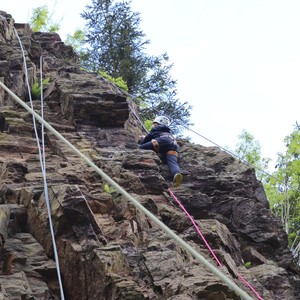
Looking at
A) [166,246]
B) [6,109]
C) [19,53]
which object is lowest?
[166,246]

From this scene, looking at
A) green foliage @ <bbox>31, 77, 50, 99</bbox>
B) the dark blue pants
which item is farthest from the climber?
green foliage @ <bbox>31, 77, 50, 99</bbox>

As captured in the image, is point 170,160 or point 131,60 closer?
point 170,160

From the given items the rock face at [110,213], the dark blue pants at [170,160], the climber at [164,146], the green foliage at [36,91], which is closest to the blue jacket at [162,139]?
the climber at [164,146]

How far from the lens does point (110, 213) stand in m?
7.76

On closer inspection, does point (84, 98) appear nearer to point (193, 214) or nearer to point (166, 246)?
point (193, 214)

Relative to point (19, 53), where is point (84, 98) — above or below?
below

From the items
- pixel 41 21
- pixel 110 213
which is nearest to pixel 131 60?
pixel 41 21

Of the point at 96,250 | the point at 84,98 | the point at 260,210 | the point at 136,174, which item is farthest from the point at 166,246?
the point at 84,98

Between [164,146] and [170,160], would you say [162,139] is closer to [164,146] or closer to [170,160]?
[164,146]

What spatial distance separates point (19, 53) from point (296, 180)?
8.75 metres

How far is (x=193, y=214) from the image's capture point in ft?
31.2

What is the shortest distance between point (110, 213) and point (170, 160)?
11.4 feet

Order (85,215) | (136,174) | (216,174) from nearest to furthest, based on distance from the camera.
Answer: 1. (85,215)
2. (136,174)
3. (216,174)

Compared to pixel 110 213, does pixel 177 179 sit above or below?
above
